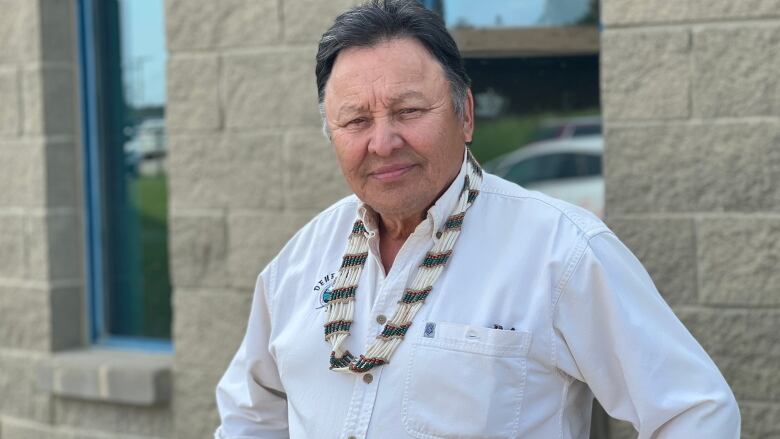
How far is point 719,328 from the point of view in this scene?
12.1ft

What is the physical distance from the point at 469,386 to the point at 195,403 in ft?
9.17

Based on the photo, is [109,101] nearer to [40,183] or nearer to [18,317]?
[40,183]

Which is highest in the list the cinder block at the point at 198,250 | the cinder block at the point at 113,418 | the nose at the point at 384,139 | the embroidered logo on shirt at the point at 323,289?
the nose at the point at 384,139

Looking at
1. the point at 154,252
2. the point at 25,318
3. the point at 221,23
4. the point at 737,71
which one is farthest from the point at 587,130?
the point at 25,318

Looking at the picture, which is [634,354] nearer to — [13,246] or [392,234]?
[392,234]

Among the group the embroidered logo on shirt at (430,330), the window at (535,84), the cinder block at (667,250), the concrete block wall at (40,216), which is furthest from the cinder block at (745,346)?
the concrete block wall at (40,216)

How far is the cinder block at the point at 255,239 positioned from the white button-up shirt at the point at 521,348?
202 centimetres

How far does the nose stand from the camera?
96.4 inches

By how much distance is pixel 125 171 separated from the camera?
Answer: 5531 mm

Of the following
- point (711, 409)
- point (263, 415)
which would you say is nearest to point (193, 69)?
point (263, 415)

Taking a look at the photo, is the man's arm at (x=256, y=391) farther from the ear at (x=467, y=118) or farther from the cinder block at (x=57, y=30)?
the cinder block at (x=57, y=30)

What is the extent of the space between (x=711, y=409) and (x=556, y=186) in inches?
88.8

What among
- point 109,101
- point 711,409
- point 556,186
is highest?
point 109,101

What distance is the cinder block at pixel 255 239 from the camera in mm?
4594
